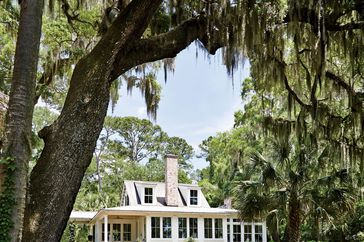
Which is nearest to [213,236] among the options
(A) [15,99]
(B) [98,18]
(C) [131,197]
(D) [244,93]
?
(C) [131,197]

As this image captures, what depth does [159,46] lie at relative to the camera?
6.14 m

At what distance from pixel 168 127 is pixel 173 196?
16221 millimetres

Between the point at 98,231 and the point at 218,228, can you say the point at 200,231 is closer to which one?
the point at 218,228

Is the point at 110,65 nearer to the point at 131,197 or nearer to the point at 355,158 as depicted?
the point at 355,158

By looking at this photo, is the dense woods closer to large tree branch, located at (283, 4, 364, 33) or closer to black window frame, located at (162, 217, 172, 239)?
large tree branch, located at (283, 4, 364, 33)

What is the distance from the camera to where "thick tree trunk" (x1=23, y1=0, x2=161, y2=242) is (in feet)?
15.8

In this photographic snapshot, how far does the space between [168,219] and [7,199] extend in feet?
68.3

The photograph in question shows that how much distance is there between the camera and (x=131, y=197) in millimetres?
26172

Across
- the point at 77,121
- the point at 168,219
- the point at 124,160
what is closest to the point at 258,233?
the point at 168,219

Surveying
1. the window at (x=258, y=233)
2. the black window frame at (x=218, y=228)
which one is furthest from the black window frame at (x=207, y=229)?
the window at (x=258, y=233)

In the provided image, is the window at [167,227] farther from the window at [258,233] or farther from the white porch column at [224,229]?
the window at [258,233]

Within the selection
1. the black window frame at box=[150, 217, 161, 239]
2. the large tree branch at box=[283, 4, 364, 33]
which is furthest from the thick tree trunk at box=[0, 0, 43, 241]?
the black window frame at box=[150, 217, 161, 239]

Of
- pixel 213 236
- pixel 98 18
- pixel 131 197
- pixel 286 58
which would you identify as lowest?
pixel 213 236

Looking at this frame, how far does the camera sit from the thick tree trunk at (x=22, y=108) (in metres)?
4.66
